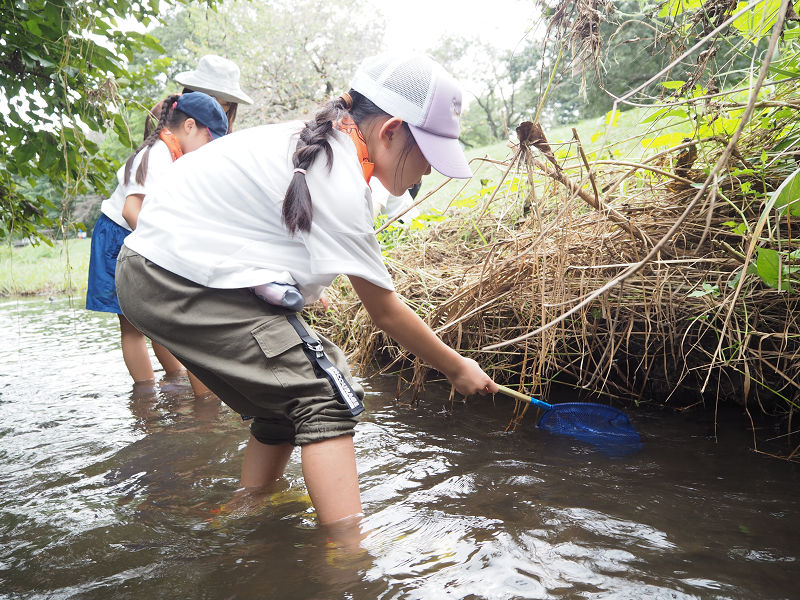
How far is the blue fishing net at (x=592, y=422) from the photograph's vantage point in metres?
2.35

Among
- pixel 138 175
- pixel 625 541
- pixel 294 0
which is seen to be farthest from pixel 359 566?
pixel 294 0

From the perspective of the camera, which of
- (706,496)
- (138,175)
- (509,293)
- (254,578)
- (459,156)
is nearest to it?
(254,578)

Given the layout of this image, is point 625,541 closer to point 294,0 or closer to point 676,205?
point 676,205

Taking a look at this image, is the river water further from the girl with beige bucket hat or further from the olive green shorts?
the girl with beige bucket hat

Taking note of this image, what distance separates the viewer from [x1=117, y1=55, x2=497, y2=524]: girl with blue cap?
1.58 metres

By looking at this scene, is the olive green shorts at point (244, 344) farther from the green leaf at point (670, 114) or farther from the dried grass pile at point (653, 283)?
the green leaf at point (670, 114)

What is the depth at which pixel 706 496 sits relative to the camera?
6.18ft

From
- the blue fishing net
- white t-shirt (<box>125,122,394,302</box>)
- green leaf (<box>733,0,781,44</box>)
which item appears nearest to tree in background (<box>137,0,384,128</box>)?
green leaf (<box>733,0,781,44</box>)

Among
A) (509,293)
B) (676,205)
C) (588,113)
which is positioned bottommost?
(509,293)

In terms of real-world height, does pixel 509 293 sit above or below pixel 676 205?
below

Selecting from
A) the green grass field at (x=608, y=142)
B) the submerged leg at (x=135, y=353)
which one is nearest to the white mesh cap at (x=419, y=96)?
the green grass field at (x=608, y=142)

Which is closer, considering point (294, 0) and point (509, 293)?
point (509, 293)

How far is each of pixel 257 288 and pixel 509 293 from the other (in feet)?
4.44

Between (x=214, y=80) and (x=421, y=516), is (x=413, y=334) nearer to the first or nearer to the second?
(x=421, y=516)
